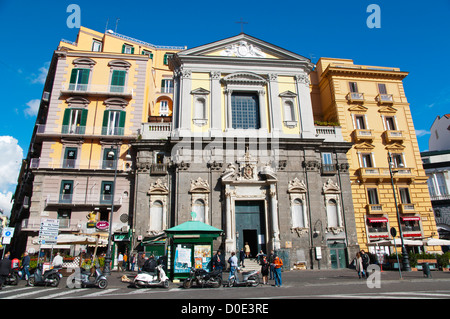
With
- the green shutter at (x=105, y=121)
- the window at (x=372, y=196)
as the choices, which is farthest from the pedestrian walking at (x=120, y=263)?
the window at (x=372, y=196)

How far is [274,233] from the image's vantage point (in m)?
25.3

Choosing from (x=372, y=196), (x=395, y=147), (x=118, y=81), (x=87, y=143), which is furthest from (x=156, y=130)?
(x=395, y=147)

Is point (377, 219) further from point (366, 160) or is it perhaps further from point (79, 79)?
point (79, 79)

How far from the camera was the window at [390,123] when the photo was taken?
112 feet

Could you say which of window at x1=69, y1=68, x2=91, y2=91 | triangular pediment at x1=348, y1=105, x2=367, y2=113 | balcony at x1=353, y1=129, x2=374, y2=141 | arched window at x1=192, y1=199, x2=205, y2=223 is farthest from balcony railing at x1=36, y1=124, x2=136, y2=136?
triangular pediment at x1=348, y1=105, x2=367, y2=113

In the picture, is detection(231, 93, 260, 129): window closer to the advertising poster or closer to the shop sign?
the shop sign

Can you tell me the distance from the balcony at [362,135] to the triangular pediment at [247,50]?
878 cm

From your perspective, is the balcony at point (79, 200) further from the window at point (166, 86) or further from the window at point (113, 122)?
the window at point (166, 86)

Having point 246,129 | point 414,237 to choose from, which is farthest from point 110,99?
point 414,237

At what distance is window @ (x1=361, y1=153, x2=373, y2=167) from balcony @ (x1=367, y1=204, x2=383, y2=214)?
4222mm

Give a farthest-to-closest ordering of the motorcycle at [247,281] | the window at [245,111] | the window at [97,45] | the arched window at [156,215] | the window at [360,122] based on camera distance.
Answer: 1. the window at [97,45]
2. the window at [360,122]
3. the window at [245,111]
4. the arched window at [156,215]
5. the motorcycle at [247,281]

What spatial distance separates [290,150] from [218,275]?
53.0 feet

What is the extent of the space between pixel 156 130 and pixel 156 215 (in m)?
7.83

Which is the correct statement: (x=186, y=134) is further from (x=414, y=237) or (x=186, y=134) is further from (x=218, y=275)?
(x=414, y=237)
